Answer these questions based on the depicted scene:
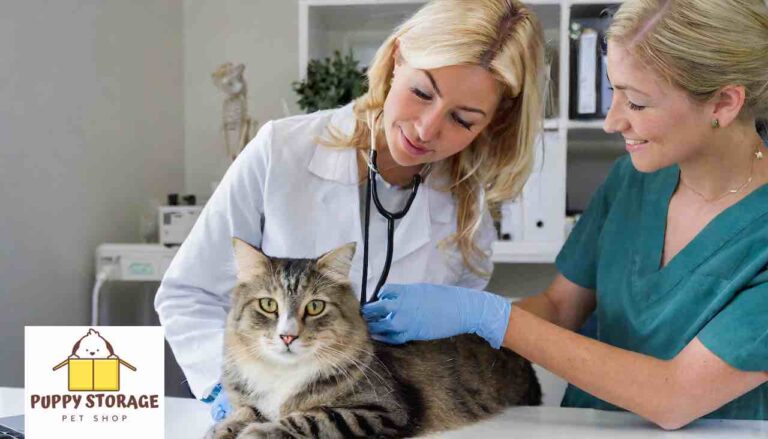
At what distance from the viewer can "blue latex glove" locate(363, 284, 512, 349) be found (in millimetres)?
919

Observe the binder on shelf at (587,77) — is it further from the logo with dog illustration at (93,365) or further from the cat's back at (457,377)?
the logo with dog illustration at (93,365)

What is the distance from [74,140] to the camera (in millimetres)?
1394

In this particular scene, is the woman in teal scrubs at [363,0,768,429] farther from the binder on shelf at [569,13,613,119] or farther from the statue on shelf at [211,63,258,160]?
the binder on shelf at [569,13,613,119]

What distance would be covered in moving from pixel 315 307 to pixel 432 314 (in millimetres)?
172

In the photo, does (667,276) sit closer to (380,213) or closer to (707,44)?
(707,44)

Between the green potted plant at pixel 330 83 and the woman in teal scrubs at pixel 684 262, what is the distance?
3.28 feet

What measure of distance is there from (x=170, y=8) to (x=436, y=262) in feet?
3.22

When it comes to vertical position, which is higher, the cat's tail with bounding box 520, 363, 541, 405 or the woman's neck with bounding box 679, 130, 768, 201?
the woman's neck with bounding box 679, 130, 768, 201

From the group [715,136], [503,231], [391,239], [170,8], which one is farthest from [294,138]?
[503,231]

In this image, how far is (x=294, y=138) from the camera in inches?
42.7

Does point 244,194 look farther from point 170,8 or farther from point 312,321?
point 170,8

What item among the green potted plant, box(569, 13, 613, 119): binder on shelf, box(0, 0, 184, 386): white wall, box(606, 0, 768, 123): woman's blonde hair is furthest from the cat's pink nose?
box(569, 13, 613, 119): binder on shelf

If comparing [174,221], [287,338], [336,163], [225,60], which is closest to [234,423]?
[287,338]

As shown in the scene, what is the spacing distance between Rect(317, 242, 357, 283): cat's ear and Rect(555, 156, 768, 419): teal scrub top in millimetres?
467
